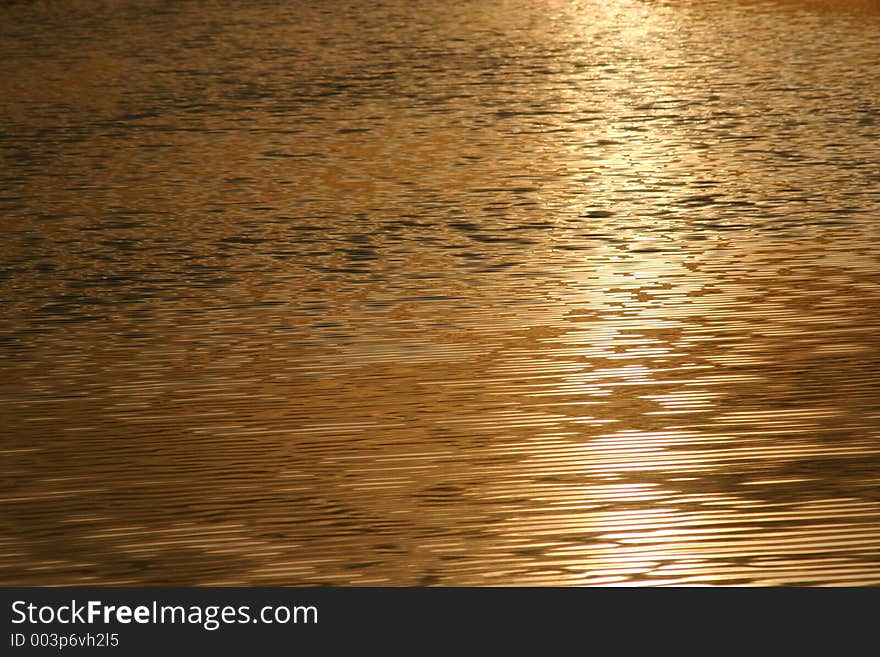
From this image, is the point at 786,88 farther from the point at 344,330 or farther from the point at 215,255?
the point at 344,330

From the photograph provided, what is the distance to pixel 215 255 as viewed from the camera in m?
2.73

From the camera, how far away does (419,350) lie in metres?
2.18

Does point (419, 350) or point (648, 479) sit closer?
A: point (648, 479)

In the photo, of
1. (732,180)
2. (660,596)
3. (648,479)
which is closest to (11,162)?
(732,180)

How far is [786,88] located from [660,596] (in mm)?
3228

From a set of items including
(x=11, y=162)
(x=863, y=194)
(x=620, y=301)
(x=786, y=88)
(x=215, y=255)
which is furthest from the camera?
(x=786, y=88)

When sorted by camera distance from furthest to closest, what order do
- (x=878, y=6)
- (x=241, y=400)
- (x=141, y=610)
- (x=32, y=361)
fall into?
(x=878, y=6) → (x=32, y=361) → (x=241, y=400) → (x=141, y=610)

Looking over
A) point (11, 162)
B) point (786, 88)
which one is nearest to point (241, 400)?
point (11, 162)

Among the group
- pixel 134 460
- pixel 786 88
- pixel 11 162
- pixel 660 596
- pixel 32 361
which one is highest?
pixel 786 88

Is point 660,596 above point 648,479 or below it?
below

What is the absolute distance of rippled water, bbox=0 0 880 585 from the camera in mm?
1598

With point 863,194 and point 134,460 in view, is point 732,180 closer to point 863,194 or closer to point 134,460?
point 863,194

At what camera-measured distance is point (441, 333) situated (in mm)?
2258

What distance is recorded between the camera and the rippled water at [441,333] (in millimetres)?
1598
